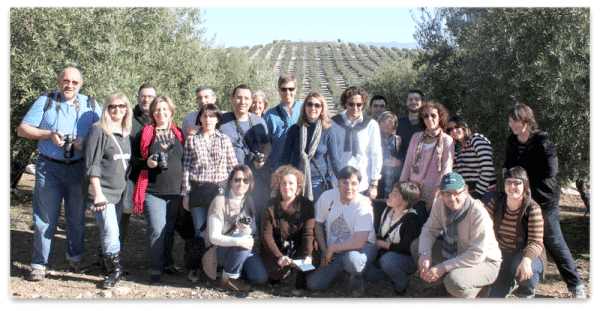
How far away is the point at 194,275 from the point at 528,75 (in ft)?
16.4

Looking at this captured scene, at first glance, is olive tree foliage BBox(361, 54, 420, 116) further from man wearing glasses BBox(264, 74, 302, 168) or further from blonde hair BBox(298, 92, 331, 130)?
blonde hair BBox(298, 92, 331, 130)

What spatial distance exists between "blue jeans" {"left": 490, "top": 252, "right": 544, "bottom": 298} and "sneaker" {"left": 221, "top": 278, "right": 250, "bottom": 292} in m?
2.48

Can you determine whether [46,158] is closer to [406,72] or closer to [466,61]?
[466,61]

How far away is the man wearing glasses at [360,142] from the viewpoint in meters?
5.04

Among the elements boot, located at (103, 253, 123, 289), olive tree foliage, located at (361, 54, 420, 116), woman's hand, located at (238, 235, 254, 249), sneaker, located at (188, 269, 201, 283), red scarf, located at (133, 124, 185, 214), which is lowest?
sneaker, located at (188, 269, 201, 283)

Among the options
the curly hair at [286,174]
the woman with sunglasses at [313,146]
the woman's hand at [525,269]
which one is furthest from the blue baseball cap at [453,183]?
the curly hair at [286,174]

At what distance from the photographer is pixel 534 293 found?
4590mm

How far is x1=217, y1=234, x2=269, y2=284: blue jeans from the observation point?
4609mm

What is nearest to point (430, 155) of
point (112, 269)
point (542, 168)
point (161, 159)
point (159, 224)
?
point (542, 168)

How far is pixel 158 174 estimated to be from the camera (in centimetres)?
469

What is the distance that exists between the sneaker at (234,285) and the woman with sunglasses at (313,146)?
1.15 metres

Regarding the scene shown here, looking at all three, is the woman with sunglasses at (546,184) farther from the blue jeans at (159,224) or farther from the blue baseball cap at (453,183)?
the blue jeans at (159,224)

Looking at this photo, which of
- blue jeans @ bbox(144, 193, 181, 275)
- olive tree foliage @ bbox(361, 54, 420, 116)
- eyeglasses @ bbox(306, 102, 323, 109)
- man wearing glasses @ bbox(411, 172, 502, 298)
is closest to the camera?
man wearing glasses @ bbox(411, 172, 502, 298)

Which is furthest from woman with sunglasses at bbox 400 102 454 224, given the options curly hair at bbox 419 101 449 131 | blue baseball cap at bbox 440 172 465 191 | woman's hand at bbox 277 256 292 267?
woman's hand at bbox 277 256 292 267
